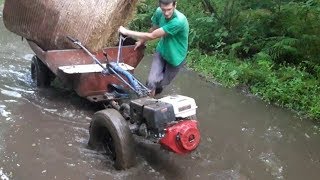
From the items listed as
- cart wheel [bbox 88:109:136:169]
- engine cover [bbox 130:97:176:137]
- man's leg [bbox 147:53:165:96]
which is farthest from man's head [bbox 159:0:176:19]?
cart wheel [bbox 88:109:136:169]

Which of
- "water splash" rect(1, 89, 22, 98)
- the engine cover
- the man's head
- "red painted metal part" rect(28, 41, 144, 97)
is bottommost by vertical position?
"water splash" rect(1, 89, 22, 98)

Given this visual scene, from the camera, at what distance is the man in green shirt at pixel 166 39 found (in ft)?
20.0

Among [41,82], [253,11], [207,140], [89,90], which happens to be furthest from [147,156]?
[253,11]

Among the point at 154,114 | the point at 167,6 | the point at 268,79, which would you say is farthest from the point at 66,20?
the point at 268,79

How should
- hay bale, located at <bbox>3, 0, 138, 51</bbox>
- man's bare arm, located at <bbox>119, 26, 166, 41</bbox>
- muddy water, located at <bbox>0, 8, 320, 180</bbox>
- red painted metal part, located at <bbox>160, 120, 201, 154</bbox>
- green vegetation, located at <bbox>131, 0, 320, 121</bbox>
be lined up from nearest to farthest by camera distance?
red painted metal part, located at <bbox>160, 120, 201, 154</bbox>, muddy water, located at <bbox>0, 8, 320, 180</bbox>, man's bare arm, located at <bbox>119, 26, 166, 41</bbox>, hay bale, located at <bbox>3, 0, 138, 51</bbox>, green vegetation, located at <bbox>131, 0, 320, 121</bbox>

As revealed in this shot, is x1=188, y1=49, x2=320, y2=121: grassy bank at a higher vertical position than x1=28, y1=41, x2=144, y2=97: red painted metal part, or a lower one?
lower

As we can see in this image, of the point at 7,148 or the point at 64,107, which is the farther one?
the point at 64,107

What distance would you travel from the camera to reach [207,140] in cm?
641

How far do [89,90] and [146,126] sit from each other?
6.24 feet

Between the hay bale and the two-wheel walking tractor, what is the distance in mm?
312

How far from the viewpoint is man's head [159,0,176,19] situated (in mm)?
5891

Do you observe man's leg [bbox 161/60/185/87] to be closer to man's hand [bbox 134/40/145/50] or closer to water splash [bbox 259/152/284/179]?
man's hand [bbox 134/40/145/50]

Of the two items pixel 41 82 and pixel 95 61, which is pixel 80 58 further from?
pixel 41 82

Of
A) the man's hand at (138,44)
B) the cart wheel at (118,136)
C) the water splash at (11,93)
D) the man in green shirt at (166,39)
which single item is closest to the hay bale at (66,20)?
the man's hand at (138,44)
